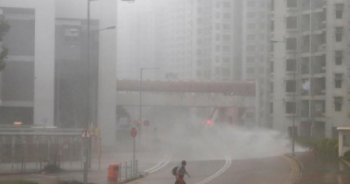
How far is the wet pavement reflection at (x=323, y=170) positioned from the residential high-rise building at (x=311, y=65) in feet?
57.2

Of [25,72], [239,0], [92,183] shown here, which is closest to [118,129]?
[25,72]

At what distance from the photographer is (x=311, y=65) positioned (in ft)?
197

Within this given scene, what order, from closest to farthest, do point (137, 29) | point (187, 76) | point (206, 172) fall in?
point (206, 172), point (137, 29), point (187, 76)

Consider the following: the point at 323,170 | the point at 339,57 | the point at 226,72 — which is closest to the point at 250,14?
the point at 226,72

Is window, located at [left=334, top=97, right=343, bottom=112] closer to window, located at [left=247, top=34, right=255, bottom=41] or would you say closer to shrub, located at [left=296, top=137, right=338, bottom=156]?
window, located at [left=247, top=34, right=255, bottom=41]

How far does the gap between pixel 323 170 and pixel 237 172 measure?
3.95 m

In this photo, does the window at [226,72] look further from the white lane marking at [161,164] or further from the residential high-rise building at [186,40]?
the white lane marking at [161,164]

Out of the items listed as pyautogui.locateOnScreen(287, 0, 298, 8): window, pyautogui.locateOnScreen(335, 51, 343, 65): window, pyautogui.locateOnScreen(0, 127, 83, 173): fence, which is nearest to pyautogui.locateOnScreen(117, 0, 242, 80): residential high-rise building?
pyautogui.locateOnScreen(335, 51, 343, 65): window

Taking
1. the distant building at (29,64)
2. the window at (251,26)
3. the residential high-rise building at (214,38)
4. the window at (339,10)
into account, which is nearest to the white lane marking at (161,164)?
the residential high-rise building at (214,38)

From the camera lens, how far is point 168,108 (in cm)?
5700

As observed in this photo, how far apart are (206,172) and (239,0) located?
78.3 ft

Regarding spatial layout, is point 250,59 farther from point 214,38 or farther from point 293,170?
point 293,170

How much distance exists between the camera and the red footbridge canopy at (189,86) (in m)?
51.9

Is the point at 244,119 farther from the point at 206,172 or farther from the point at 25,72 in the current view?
the point at 206,172
